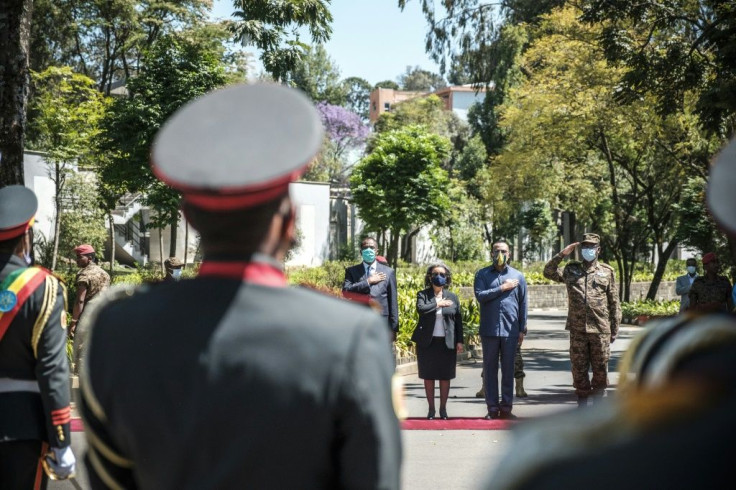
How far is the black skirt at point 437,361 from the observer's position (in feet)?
35.4

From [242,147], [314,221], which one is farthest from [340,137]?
[242,147]

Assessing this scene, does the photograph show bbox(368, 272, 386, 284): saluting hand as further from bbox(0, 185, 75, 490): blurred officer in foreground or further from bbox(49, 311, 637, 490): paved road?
bbox(0, 185, 75, 490): blurred officer in foreground

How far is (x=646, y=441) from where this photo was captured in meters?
0.86

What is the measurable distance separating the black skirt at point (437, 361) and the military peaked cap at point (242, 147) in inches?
355

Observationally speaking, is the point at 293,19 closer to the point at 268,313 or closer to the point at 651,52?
the point at 651,52

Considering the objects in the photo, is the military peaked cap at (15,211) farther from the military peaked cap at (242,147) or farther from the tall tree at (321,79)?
the tall tree at (321,79)

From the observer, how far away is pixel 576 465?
34.0 inches

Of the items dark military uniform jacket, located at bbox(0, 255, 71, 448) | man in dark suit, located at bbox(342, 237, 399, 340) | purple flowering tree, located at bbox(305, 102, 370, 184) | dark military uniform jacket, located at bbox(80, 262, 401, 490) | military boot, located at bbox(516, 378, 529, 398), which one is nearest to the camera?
dark military uniform jacket, located at bbox(80, 262, 401, 490)

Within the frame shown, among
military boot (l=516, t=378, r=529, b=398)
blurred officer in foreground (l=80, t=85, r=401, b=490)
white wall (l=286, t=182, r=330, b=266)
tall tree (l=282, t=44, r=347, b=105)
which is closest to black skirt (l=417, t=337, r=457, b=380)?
military boot (l=516, t=378, r=529, b=398)

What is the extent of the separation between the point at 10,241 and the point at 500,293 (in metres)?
6.94

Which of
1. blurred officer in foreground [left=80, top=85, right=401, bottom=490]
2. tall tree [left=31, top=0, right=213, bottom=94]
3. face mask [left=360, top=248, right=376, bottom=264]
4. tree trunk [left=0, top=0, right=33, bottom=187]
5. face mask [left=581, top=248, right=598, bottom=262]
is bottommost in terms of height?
face mask [left=360, top=248, right=376, bottom=264]

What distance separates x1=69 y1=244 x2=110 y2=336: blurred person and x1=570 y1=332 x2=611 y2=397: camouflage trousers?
22.7 ft

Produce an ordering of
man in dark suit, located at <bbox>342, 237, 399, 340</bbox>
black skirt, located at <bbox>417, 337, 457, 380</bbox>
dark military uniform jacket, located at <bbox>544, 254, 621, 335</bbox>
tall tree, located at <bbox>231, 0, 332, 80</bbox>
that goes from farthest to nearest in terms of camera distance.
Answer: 1. tall tree, located at <bbox>231, 0, 332, 80</bbox>
2. man in dark suit, located at <bbox>342, 237, 399, 340</bbox>
3. black skirt, located at <bbox>417, 337, 457, 380</bbox>
4. dark military uniform jacket, located at <bbox>544, 254, 621, 335</bbox>

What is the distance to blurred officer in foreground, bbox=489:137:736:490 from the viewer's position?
83 centimetres
